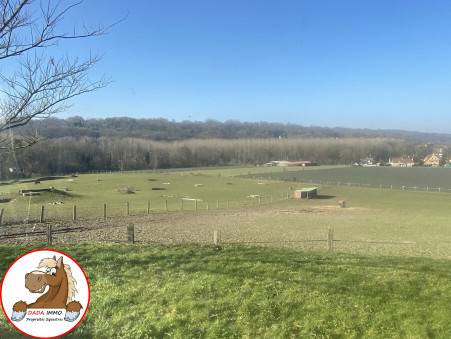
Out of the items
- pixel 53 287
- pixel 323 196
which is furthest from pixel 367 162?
pixel 53 287

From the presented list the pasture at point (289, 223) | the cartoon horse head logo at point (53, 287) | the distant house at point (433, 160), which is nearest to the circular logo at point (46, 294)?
the cartoon horse head logo at point (53, 287)

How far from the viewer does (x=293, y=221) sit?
36781 millimetres

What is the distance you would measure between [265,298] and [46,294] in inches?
145

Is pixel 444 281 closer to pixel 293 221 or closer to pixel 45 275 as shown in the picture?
pixel 45 275

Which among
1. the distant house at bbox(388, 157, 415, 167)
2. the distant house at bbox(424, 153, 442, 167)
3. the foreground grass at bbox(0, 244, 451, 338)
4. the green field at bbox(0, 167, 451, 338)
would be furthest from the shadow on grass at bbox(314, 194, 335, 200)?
the distant house at bbox(424, 153, 442, 167)

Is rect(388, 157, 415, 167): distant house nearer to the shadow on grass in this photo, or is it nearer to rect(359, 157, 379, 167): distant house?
rect(359, 157, 379, 167): distant house

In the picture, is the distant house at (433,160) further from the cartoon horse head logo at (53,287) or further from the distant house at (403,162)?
the cartoon horse head logo at (53,287)

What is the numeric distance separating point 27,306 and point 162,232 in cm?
2236

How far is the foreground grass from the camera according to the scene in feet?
20.1

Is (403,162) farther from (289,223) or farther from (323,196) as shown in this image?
(289,223)

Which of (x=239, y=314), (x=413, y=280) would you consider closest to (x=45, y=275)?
(x=239, y=314)

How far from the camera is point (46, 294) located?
14.5 feet

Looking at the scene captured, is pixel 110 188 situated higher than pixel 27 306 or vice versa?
pixel 27 306

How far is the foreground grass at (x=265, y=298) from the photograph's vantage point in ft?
20.1
